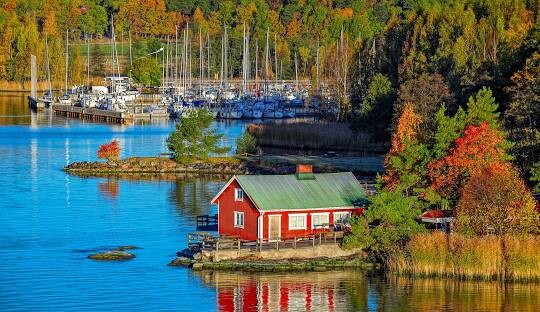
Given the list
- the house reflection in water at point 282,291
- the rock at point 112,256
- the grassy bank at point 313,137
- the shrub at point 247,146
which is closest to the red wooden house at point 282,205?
the house reflection in water at point 282,291

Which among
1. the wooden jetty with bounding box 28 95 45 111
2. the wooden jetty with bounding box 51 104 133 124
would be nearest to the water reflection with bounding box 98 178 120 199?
the wooden jetty with bounding box 51 104 133 124

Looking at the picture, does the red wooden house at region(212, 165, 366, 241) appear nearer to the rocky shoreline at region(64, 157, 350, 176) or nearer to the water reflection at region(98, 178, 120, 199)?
the water reflection at region(98, 178, 120, 199)

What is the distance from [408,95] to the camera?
3519 inches

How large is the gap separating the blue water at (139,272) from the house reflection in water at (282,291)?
0.14 feet

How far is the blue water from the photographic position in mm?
55250

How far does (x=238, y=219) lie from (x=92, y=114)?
100638 mm

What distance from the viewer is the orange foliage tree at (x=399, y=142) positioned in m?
66.1

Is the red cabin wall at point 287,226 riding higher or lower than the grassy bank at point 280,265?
higher

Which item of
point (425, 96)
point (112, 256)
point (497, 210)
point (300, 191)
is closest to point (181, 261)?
point (112, 256)

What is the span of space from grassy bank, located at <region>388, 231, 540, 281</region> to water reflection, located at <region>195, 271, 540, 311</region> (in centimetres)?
59

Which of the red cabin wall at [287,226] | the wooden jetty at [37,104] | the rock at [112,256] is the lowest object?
the rock at [112,256]

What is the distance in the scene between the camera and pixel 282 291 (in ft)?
186

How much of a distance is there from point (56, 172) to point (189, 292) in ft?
151

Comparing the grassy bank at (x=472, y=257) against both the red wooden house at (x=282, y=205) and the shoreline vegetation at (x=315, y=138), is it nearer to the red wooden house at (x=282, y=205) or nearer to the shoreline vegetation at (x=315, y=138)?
the red wooden house at (x=282, y=205)
